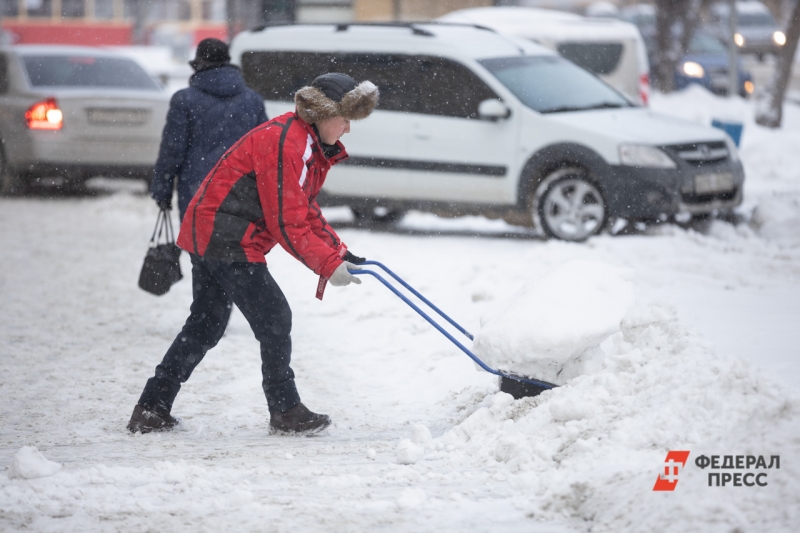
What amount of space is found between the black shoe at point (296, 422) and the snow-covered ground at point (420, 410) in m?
0.07

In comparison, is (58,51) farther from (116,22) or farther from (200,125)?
(116,22)

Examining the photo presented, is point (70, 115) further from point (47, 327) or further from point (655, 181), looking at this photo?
point (655, 181)

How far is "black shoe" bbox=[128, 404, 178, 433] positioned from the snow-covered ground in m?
0.07

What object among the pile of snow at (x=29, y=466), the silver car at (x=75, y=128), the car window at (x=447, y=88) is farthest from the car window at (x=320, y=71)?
the pile of snow at (x=29, y=466)

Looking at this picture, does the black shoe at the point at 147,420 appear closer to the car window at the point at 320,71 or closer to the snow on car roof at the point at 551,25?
the car window at the point at 320,71

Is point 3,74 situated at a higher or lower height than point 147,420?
higher

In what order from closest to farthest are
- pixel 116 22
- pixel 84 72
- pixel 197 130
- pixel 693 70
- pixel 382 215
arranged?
pixel 197 130
pixel 382 215
pixel 84 72
pixel 693 70
pixel 116 22

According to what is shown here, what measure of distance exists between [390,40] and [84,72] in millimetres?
4605

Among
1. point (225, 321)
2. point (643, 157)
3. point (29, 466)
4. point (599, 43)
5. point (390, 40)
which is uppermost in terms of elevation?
point (390, 40)

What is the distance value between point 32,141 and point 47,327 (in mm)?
5816

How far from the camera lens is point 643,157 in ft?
29.8

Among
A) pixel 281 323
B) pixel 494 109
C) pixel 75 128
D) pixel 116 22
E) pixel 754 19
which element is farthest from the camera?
pixel 116 22

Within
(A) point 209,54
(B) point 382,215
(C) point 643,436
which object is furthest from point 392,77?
(C) point 643,436

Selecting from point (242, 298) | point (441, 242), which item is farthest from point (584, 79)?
point (242, 298)
